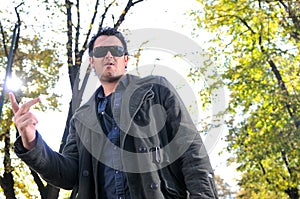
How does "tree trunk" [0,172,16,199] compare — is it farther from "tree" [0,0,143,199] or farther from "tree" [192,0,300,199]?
"tree" [192,0,300,199]

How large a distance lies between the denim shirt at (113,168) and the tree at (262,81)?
10.8m

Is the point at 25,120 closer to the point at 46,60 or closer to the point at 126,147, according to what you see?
the point at 126,147

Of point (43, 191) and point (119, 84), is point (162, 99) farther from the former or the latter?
point (43, 191)

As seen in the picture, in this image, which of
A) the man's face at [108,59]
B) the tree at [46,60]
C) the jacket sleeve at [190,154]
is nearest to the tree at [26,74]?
the tree at [46,60]

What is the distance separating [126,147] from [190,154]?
379mm

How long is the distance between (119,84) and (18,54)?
14.0 metres

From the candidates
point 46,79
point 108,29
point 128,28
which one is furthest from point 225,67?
point 108,29

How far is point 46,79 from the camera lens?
16453mm

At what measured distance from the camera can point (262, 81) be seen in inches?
556

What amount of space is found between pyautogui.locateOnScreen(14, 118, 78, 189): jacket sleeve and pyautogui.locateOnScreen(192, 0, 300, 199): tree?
10745 millimetres

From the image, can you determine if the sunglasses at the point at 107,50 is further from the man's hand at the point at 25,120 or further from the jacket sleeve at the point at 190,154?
the man's hand at the point at 25,120

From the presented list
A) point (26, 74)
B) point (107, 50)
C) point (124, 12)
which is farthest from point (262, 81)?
point (107, 50)

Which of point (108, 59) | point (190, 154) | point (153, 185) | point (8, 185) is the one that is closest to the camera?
A: point (153, 185)

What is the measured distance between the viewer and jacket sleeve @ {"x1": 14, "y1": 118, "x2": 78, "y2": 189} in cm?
250
